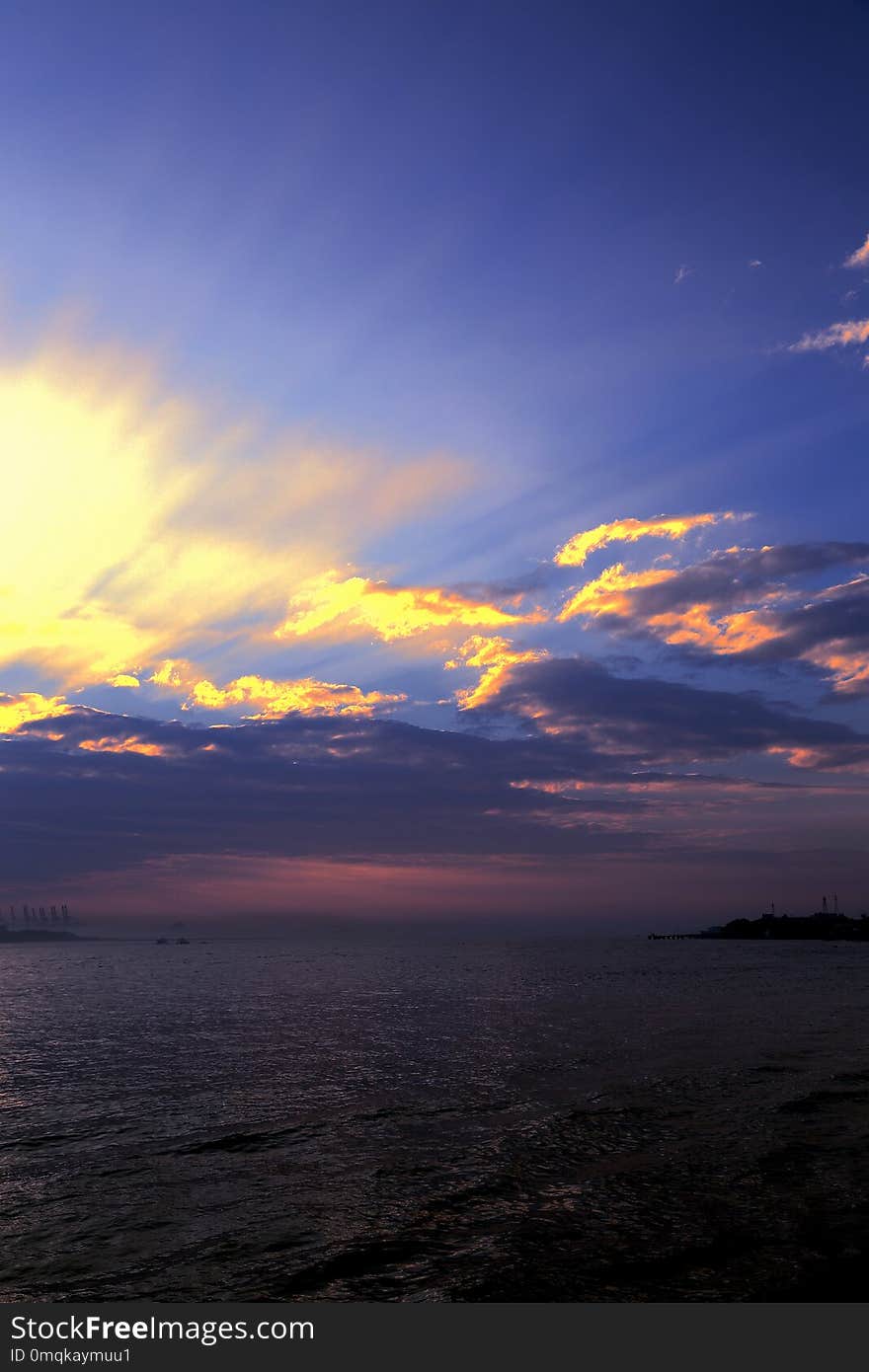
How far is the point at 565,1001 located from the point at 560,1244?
62535 millimetres

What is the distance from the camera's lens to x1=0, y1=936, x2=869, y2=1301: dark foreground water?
51.5ft

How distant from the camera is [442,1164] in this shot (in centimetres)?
2347

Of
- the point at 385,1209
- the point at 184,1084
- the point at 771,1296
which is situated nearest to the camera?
the point at 771,1296

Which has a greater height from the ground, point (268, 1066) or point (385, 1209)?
point (385, 1209)

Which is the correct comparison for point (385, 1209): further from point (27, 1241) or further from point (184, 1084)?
point (184, 1084)

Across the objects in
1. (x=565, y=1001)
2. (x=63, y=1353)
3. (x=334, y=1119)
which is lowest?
(x=565, y=1001)

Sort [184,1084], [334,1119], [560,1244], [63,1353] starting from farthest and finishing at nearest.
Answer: [184,1084] → [334,1119] → [560,1244] → [63,1353]

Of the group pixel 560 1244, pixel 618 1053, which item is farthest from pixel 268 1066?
pixel 560 1244

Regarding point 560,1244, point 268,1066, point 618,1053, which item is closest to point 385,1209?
point 560,1244

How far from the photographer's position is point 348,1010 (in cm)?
7250

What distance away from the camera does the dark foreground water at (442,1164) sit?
15695 millimetres

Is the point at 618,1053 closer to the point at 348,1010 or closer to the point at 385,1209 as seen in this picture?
the point at 385,1209

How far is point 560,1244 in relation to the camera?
16938mm

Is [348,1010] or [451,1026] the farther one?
[348,1010]
